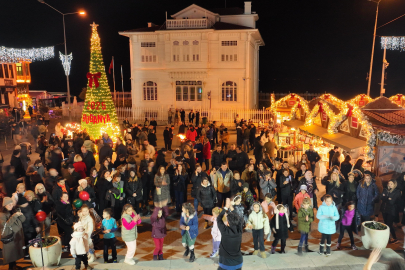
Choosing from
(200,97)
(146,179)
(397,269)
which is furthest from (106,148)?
(200,97)

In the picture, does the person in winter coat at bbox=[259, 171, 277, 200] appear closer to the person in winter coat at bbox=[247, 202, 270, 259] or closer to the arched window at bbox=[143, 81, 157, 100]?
the person in winter coat at bbox=[247, 202, 270, 259]

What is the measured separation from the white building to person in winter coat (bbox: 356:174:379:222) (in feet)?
70.2

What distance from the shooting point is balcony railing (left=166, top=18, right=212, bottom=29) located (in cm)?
2756

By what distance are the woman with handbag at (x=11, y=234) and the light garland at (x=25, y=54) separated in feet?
74.7

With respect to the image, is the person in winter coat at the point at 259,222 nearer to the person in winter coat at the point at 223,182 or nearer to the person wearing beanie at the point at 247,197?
the person wearing beanie at the point at 247,197

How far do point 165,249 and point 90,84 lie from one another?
35.8 ft

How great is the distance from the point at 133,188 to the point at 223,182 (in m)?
2.38

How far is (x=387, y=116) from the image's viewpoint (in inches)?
413

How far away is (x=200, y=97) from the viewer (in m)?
29.5

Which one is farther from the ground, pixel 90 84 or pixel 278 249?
pixel 90 84

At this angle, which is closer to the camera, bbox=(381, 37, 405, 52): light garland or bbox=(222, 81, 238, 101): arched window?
bbox=(381, 37, 405, 52): light garland

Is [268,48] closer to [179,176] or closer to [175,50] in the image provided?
[175,50]

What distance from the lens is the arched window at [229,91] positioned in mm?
28984


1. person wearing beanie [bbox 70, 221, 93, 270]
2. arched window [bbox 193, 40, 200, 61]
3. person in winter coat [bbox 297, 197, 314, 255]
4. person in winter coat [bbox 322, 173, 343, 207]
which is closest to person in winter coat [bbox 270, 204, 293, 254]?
person in winter coat [bbox 297, 197, 314, 255]
